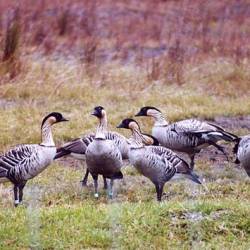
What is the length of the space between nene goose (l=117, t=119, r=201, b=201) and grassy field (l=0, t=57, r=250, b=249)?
23 centimetres

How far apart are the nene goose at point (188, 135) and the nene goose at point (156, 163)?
1.36 metres

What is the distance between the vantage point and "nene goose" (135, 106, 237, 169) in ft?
33.0

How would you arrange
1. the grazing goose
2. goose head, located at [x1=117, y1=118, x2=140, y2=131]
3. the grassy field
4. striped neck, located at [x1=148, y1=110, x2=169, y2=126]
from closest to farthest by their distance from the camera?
the grassy field, the grazing goose, goose head, located at [x1=117, y1=118, x2=140, y2=131], striped neck, located at [x1=148, y1=110, x2=169, y2=126]

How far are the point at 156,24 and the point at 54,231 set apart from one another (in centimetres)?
1461

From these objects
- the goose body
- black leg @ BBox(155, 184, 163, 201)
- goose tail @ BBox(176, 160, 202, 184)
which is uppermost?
the goose body

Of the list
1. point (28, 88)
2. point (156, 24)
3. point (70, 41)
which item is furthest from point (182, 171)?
point (156, 24)

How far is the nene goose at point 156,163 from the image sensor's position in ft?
28.1

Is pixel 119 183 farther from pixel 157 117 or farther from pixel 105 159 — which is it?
pixel 157 117

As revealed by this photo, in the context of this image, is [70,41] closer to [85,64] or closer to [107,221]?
[85,64]

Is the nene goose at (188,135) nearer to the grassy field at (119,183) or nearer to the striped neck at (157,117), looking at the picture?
the striped neck at (157,117)

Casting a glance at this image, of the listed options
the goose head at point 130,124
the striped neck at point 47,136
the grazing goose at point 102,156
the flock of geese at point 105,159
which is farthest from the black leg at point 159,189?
the striped neck at point 47,136

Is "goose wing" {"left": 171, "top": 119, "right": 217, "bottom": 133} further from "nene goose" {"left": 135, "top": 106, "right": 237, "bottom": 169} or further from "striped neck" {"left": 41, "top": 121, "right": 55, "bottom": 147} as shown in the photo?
"striped neck" {"left": 41, "top": 121, "right": 55, "bottom": 147}

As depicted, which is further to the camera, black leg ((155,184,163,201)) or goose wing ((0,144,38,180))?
black leg ((155,184,163,201))

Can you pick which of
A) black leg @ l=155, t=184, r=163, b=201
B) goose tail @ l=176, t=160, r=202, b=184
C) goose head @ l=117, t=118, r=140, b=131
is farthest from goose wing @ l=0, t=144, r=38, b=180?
goose tail @ l=176, t=160, r=202, b=184
